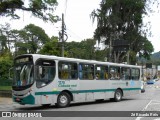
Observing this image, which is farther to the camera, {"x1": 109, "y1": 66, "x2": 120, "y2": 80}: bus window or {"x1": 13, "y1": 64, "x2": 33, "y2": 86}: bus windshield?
{"x1": 109, "y1": 66, "x2": 120, "y2": 80}: bus window

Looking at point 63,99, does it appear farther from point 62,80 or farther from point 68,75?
point 68,75

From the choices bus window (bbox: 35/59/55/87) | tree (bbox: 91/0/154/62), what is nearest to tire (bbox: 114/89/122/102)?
bus window (bbox: 35/59/55/87)

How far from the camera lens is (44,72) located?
18172 mm

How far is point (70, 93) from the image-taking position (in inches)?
788

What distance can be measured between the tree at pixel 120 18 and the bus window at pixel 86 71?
Result: 24927 mm

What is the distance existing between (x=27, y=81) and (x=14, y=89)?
1096mm

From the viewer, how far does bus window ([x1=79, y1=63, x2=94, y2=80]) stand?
20.7m

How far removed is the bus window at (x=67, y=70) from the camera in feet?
63.0

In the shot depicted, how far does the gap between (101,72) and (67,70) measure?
3.49 m

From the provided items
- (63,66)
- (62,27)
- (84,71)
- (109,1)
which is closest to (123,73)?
(84,71)

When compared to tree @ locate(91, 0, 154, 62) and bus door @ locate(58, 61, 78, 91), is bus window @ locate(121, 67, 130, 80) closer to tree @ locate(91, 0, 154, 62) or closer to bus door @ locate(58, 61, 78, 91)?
bus door @ locate(58, 61, 78, 91)

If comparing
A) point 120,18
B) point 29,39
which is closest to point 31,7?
point 120,18

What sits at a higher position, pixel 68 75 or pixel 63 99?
pixel 68 75

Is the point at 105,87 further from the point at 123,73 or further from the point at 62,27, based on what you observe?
the point at 62,27
